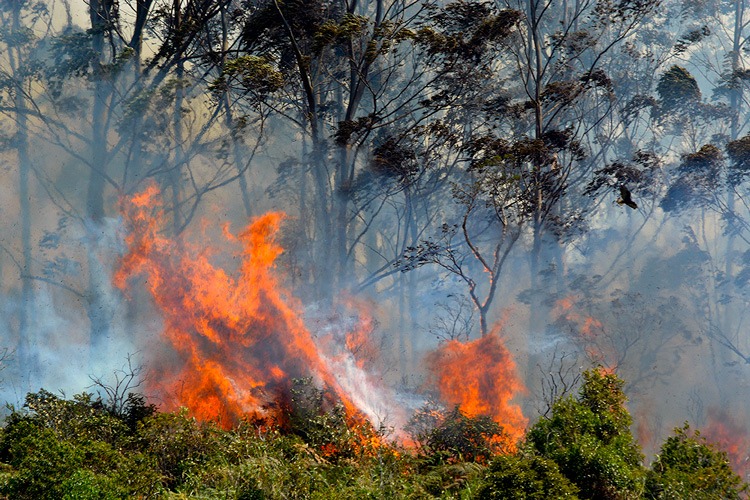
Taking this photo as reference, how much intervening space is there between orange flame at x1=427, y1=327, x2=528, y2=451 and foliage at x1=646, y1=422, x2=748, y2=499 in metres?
5.63

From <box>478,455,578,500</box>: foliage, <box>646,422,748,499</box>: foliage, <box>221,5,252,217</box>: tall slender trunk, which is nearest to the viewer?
<box>478,455,578,500</box>: foliage

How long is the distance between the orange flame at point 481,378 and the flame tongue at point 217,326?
269cm

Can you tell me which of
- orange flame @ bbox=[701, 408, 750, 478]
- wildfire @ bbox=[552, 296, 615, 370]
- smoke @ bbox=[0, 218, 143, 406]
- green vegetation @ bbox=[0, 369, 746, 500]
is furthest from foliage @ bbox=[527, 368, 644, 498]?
smoke @ bbox=[0, 218, 143, 406]

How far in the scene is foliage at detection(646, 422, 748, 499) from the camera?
9438mm

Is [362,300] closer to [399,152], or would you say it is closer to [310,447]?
[399,152]

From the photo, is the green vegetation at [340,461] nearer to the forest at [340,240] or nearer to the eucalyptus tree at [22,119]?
the forest at [340,240]

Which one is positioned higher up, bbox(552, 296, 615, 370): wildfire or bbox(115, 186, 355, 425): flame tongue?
bbox(552, 296, 615, 370): wildfire

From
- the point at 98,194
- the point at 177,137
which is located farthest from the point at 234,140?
the point at 98,194

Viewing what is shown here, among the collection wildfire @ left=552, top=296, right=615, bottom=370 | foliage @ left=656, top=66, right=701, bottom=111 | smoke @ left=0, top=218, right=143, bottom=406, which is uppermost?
foliage @ left=656, top=66, right=701, bottom=111

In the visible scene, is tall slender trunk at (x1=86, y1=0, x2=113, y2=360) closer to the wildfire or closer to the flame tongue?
the flame tongue

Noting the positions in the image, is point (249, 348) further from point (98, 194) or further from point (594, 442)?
point (594, 442)

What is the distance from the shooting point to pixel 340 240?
1991 centimetres

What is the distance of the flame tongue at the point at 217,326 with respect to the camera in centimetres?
1586

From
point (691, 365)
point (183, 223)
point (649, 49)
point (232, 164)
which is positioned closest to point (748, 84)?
point (649, 49)
